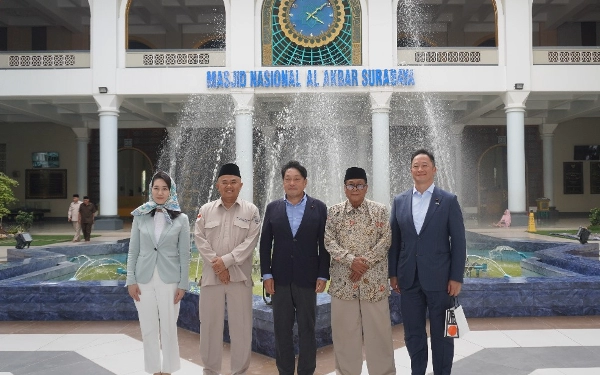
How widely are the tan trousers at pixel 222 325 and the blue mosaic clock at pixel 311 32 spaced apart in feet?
39.4

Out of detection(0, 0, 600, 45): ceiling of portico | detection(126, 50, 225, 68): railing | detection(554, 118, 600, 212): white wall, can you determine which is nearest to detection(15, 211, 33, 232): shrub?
detection(126, 50, 225, 68): railing

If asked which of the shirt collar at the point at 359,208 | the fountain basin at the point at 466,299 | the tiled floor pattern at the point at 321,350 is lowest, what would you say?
the tiled floor pattern at the point at 321,350

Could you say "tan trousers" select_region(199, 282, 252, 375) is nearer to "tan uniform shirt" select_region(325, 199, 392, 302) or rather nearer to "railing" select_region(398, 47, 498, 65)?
"tan uniform shirt" select_region(325, 199, 392, 302)

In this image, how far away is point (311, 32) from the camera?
574 inches

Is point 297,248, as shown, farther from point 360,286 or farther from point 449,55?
point 449,55

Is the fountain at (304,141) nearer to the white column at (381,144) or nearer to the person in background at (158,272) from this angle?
the white column at (381,144)

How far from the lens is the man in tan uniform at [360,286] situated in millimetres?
3166

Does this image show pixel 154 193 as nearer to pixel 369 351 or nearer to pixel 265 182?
pixel 369 351

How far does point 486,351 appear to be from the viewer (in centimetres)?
393

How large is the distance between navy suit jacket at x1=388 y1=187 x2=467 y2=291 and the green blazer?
1414mm

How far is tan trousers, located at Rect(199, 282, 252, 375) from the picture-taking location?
3.27 meters

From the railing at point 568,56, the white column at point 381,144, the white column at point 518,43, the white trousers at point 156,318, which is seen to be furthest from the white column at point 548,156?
the white trousers at point 156,318

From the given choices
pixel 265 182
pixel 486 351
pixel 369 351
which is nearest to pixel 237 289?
pixel 369 351

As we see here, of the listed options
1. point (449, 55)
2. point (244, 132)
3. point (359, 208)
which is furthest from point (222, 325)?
point (449, 55)
